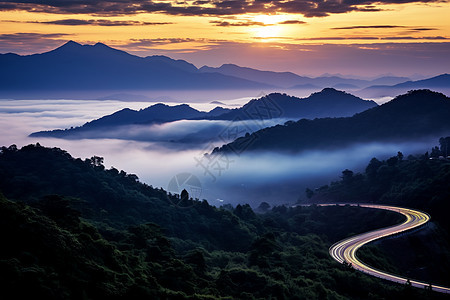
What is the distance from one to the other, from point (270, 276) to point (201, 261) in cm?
892

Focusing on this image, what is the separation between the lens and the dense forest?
3869 cm

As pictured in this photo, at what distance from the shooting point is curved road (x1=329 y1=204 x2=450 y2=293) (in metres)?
67.8

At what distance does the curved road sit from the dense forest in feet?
8.97

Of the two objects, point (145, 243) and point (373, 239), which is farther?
point (373, 239)

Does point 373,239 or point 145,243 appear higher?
point 145,243

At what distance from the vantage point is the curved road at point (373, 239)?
67.8 meters

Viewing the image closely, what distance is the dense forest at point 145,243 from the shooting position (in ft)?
127

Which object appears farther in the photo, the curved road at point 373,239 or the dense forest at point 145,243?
the curved road at point 373,239

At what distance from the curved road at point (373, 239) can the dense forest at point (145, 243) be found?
2.73 m

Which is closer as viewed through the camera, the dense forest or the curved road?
the dense forest

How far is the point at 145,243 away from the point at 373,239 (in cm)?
4302

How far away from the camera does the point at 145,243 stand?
6131 cm

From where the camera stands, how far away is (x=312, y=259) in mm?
73875

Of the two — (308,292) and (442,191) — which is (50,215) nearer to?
(308,292)
